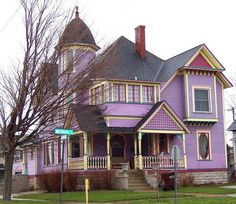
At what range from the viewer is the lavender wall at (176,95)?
119 feet

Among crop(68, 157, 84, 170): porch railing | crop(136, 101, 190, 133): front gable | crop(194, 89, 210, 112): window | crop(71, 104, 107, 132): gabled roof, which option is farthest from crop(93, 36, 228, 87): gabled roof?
crop(71, 104, 107, 132): gabled roof

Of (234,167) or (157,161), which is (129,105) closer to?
(157,161)

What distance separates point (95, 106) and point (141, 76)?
1047 centimetres

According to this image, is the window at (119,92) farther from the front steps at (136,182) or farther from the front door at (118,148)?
the front steps at (136,182)

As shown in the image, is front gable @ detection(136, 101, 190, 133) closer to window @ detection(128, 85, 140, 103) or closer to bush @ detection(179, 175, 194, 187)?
window @ detection(128, 85, 140, 103)

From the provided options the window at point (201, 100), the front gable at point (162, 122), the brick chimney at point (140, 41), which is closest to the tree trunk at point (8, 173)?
the front gable at point (162, 122)

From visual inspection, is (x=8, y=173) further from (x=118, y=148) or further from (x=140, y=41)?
(x=140, y=41)

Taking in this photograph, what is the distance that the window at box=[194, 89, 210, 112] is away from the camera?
36.2m

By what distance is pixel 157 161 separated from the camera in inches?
1261

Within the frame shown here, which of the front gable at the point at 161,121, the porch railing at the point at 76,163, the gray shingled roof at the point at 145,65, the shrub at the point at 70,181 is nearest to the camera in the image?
the shrub at the point at 70,181

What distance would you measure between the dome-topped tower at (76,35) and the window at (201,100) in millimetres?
14946

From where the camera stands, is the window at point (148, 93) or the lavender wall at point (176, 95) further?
the lavender wall at point (176, 95)

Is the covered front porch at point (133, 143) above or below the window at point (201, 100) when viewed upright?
below

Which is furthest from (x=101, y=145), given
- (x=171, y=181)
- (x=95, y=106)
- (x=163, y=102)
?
(x=95, y=106)
